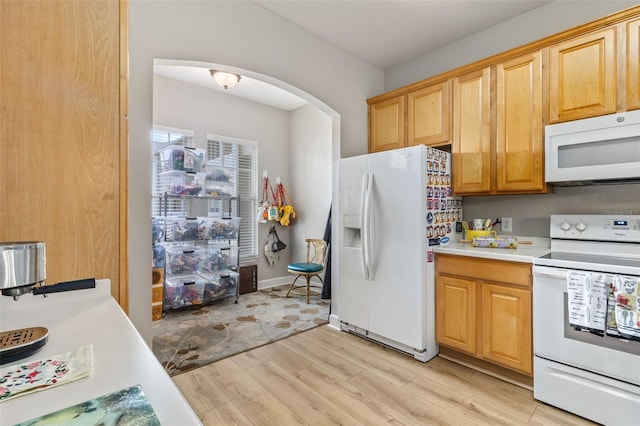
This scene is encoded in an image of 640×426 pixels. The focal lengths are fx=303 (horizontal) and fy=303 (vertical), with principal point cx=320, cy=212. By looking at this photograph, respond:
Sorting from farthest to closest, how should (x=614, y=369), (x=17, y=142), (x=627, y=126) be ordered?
1. (x=627, y=126)
2. (x=614, y=369)
3. (x=17, y=142)

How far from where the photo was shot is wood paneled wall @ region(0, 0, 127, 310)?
3.82 ft

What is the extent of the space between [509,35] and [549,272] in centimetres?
216

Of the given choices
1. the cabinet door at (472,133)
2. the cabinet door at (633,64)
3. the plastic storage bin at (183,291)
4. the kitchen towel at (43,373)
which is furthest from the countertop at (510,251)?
the plastic storage bin at (183,291)

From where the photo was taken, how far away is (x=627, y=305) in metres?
1.58

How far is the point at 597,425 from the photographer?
1713 millimetres

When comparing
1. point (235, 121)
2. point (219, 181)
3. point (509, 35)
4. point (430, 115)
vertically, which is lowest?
point (219, 181)

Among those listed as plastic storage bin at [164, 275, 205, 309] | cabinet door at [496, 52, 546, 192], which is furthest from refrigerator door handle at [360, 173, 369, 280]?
plastic storage bin at [164, 275, 205, 309]

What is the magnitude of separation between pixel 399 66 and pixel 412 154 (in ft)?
5.43

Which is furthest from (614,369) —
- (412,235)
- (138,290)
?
(138,290)

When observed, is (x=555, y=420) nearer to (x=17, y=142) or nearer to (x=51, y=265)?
(x=51, y=265)

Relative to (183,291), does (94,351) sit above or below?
above

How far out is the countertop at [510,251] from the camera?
2.03 m

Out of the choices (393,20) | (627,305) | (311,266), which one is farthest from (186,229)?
(627,305)

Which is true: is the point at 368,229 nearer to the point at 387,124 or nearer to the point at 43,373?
the point at 387,124
